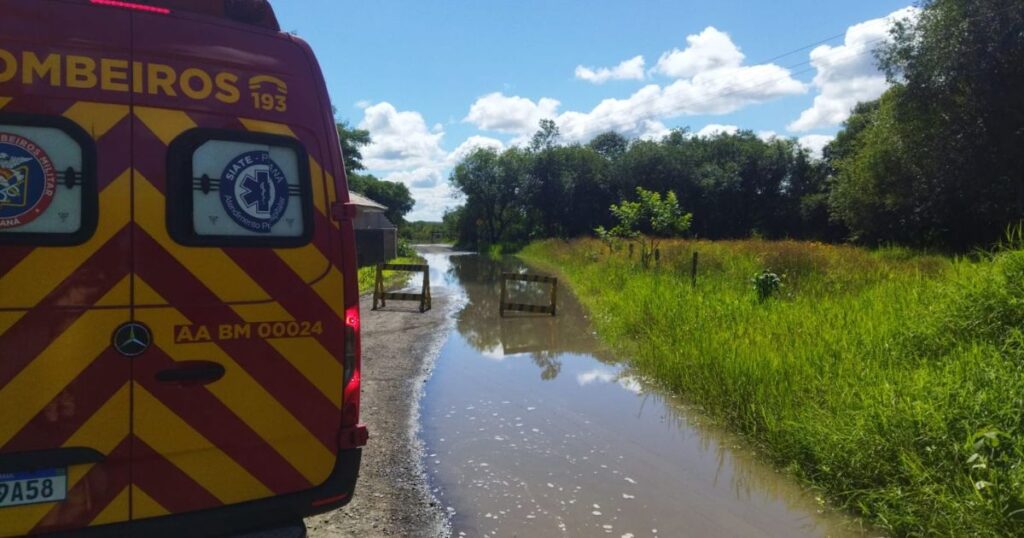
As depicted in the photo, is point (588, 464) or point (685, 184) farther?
point (685, 184)

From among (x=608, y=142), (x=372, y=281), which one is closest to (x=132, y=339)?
(x=372, y=281)

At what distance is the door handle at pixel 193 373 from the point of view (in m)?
2.57

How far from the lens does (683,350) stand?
8055 mm

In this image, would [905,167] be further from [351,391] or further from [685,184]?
[351,391]

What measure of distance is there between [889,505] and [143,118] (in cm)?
489

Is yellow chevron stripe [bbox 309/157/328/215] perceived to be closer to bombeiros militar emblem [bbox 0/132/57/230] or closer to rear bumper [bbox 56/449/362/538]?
bombeiros militar emblem [bbox 0/132/57/230]

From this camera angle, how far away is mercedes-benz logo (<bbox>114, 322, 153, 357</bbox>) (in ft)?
8.10

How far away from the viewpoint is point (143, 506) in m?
2.54

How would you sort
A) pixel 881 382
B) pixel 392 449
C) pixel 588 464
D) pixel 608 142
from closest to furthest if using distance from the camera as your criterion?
pixel 881 382 → pixel 588 464 → pixel 392 449 → pixel 608 142

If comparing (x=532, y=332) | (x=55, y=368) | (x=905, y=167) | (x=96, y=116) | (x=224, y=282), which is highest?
(x=905, y=167)

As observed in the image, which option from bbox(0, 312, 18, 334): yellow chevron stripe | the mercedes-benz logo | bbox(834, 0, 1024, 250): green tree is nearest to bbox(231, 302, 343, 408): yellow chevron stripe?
the mercedes-benz logo

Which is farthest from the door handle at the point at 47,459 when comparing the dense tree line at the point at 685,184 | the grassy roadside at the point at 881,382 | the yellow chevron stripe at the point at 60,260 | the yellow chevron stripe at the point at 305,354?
the dense tree line at the point at 685,184

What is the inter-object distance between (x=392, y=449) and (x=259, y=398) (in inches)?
121

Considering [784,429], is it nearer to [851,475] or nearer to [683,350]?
[851,475]
